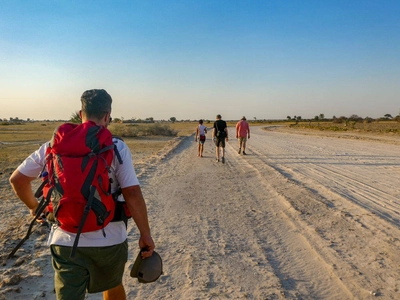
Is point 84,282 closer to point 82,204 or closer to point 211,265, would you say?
point 82,204

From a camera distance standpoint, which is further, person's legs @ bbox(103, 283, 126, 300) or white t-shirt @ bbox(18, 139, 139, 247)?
person's legs @ bbox(103, 283, 126, 300)

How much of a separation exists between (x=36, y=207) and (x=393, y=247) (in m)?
4.49

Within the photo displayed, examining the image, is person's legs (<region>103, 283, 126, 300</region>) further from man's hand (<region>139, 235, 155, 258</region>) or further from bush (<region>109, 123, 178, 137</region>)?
bush (<region>109, 123, 178, 137</region>)

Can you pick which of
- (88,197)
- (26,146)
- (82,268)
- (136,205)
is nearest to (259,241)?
(136,205)

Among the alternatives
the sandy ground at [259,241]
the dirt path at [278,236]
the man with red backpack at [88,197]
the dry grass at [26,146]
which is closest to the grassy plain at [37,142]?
the dry grass at [26,146]

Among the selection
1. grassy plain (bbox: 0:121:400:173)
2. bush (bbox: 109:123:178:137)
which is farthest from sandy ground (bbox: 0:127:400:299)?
bush (bbox: 109:123:178:137)

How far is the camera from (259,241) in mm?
5137

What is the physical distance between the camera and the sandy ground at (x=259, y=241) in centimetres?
375

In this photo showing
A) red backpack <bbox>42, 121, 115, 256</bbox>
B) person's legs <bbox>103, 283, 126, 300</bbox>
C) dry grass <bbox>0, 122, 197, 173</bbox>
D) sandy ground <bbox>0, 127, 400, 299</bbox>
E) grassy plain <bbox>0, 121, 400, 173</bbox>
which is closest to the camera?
red backpack <bbox>42, 121, 115, 256</bbox>

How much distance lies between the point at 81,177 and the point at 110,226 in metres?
0.44

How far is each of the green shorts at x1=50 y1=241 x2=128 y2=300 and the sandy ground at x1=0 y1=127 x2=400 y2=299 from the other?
1438mm

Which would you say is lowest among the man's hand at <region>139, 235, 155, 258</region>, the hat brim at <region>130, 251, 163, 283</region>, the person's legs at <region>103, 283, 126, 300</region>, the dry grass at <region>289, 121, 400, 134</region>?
the dry grass at <region>289, 121, 400, 134</region>

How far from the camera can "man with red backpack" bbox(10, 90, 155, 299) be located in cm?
208

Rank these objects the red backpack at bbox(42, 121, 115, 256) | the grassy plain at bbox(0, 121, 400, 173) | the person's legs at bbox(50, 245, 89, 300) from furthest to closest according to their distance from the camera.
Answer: the grassy plain at bbox(0, 121, 400, 173) < the person's legs at bbox(50, 245, 89, 300) < the red backpack at bbox(42, 121, 115, 256)
